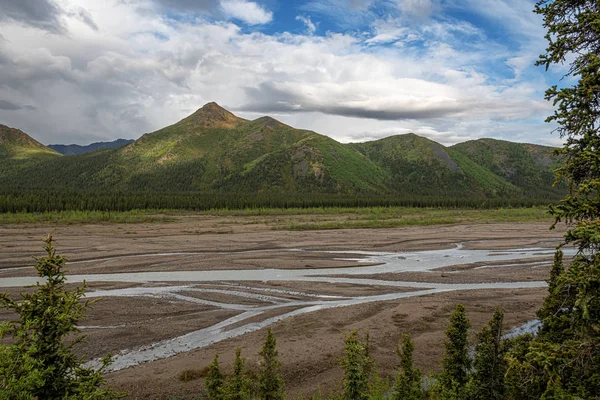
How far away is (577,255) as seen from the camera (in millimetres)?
6133

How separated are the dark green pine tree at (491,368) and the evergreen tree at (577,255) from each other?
1.75 meters

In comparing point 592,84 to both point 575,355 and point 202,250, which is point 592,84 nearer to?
point 575,355

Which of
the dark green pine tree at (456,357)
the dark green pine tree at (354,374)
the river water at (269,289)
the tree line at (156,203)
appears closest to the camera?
the dark green pine tree at (354,374)

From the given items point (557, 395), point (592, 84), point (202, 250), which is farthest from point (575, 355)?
point (202, 250)

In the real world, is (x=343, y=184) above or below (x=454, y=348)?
above

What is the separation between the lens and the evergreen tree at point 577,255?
542 cm

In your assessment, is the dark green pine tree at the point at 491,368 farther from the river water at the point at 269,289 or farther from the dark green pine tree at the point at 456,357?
the river water at the point at 269,289

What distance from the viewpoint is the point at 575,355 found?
18.4 ft

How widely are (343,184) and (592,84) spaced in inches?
7455

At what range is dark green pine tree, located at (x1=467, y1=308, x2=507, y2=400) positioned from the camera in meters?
8.77

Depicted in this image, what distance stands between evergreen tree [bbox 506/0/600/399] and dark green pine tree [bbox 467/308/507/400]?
1752 mm

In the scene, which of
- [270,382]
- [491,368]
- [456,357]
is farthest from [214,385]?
[491,368]

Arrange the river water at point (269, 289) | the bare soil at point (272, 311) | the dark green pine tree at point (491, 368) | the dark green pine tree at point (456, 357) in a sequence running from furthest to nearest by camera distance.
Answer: the river water at point (269, 289) → the bare soil at point (272, 311) → the dark green pine tree at point (456, 357) → the dark green pine tree at point (491, 368)

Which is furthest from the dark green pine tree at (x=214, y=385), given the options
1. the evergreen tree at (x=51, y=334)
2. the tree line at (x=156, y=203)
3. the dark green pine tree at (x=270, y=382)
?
the tree line at (x=156, y=203)
